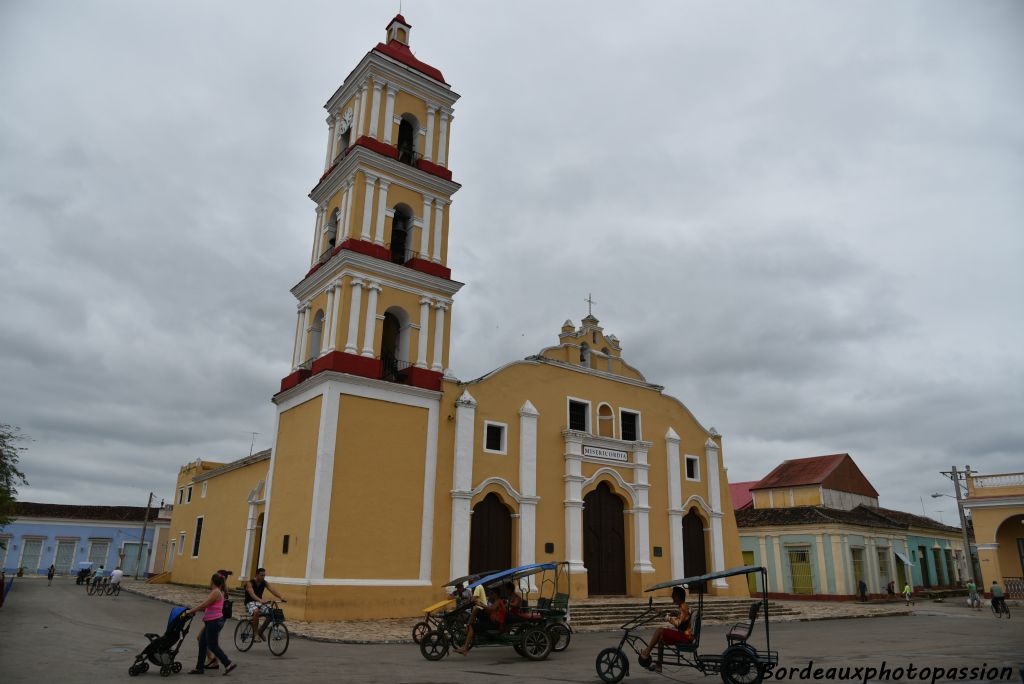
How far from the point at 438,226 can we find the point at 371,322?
4.58 m

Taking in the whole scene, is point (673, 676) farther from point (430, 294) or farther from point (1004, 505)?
point (1004, 505)

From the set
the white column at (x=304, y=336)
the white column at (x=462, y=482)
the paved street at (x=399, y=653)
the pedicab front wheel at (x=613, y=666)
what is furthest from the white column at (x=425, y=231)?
the pedicab front wheel at (x=613, y=666)

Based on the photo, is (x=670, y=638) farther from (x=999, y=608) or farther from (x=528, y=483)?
(x=999, y=608)

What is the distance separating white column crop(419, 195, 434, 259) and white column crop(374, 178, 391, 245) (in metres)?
1.46

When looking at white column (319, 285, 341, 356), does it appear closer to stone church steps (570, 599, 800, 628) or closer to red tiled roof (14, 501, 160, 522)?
stone church steps (570, 599, 800, 628)

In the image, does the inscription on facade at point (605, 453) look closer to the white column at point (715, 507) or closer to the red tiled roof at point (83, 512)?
the white column at point (715, 507)

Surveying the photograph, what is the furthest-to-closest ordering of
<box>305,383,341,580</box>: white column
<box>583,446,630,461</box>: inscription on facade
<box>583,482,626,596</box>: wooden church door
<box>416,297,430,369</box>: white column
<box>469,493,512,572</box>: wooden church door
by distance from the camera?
<box>583,446,630,461</box>: inscription on facade, <box>583,482,626,596</box>: wooden church door, <box>416,297,430,369</box>: white column, <box>469,493,512,572</box>: wooden church door, <box>305,383,341,580</box>: white column

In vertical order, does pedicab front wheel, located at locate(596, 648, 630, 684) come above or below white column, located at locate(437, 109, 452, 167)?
below

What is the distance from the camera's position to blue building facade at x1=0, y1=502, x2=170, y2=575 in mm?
49625

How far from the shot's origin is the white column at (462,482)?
67.1 ft

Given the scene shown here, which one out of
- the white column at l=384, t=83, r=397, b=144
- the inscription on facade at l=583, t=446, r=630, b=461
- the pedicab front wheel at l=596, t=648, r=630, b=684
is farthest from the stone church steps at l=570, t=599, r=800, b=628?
the white column at l=384, t=83, r=397, b=144

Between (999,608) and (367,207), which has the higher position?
(367,207)

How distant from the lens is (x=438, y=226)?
928 inches

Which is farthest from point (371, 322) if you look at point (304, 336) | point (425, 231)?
point (425, 231)
